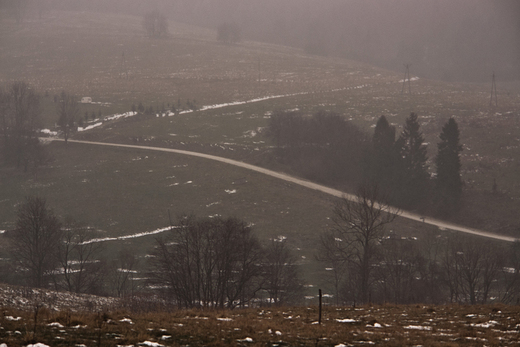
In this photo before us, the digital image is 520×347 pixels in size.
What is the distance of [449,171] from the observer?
75.0 metres

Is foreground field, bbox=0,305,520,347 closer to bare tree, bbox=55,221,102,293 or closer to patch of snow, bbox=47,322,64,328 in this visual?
patch of snow, bbox=47,322,64,328

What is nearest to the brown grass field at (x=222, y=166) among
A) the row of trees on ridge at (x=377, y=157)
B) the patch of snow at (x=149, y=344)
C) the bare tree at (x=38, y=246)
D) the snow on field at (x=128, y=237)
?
the patch of snow at (x=149, y=344)

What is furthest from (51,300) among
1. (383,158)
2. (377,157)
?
(383,158)

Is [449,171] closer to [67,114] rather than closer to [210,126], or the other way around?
[210,126]

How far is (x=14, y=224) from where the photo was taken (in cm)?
6588

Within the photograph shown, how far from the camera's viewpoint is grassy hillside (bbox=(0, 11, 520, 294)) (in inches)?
2702

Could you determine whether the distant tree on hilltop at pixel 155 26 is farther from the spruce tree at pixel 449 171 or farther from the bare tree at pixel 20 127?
the spruce tree at pixel 449 171

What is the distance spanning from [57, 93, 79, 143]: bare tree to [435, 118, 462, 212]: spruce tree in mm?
67864

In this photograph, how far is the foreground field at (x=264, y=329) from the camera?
1218cm

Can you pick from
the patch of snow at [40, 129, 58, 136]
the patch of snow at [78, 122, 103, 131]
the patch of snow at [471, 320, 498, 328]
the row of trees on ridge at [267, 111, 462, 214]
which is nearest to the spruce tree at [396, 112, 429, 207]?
the row of trees on ridge at [267, 111, 462, 214]

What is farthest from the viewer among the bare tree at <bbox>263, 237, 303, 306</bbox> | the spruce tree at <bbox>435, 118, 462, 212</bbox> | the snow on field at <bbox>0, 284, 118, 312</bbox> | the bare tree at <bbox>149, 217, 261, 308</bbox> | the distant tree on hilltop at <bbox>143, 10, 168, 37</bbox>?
the distant tree on hilltop at <bbox>143, 10, 168, 37</bbox>

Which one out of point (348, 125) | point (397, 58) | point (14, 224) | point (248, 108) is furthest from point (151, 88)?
point (397, 58)

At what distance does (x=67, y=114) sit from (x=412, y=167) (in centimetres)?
6635

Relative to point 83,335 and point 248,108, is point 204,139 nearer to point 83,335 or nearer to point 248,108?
point 248,108
